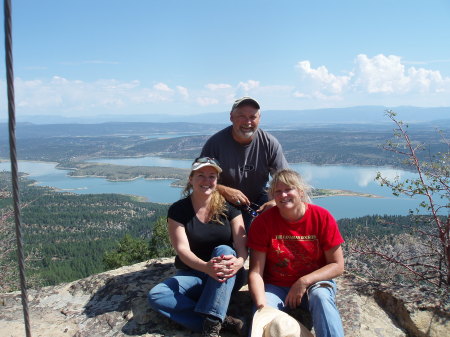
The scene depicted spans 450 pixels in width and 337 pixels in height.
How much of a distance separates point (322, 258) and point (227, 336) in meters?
→ 0.93

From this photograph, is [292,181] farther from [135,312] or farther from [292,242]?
[135,312]

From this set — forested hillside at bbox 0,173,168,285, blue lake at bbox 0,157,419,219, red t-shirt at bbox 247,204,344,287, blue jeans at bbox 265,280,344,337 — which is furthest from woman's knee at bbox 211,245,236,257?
blue lake at bbox 0,157,419,219

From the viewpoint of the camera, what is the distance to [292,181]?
2.64 meters

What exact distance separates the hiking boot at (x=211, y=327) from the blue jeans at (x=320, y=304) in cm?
40

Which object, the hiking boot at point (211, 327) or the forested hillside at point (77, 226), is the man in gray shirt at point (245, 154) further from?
the forested hillside at point (77, 226)

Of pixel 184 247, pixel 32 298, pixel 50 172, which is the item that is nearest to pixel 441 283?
pixel 184 247

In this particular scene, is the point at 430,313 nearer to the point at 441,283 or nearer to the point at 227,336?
the point at 441,283

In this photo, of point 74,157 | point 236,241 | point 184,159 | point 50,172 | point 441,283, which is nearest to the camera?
point 236,241

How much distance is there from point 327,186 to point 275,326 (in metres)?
76.4

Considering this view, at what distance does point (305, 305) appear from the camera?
8.85 ft

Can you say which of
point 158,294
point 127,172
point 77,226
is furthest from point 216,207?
point 127,172

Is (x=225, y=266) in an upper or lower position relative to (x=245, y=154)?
lower

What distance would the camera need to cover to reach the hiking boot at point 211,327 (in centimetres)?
260

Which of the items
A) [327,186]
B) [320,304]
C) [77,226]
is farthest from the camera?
[327,186]
